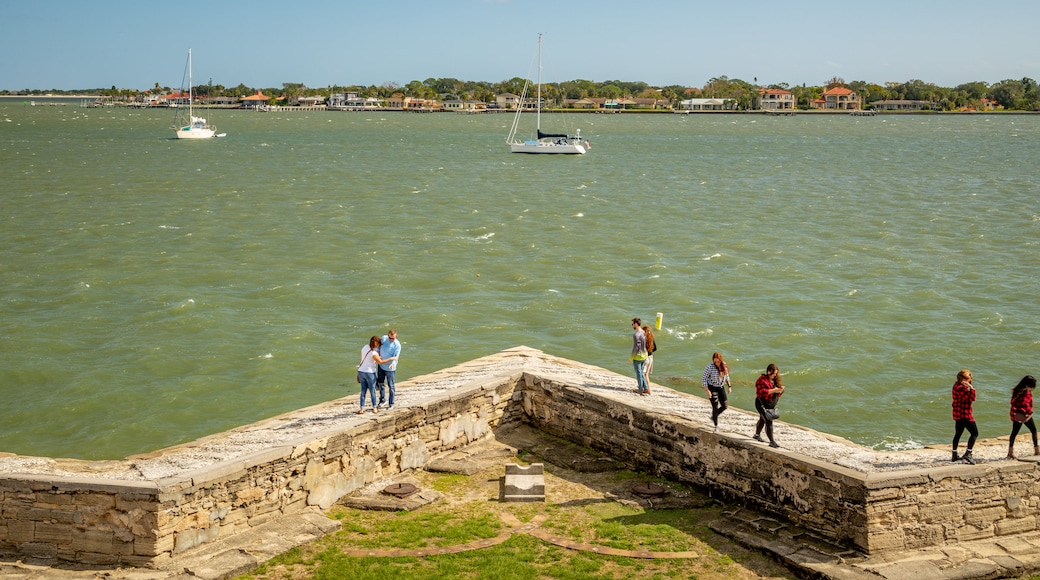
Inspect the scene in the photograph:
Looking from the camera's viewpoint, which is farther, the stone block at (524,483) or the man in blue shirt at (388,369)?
the man in blue shirt at (388,369)

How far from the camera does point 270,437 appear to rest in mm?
14492

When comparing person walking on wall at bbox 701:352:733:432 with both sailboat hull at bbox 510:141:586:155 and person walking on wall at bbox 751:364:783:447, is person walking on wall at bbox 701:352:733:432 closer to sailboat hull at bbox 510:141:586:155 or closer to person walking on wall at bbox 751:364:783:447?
person walking on wall at bbox 751:364:783:447

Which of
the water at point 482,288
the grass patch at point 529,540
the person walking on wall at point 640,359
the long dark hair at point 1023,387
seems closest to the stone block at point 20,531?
the grass patch at point 529,540

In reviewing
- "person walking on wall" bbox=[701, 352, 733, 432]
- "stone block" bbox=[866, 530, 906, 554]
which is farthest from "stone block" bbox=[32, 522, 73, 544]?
"stone block" bbox=[866, 530, 906, 554]

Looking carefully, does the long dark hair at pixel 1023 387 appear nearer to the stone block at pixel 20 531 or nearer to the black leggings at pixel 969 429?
the black leggings at pixel 969 429

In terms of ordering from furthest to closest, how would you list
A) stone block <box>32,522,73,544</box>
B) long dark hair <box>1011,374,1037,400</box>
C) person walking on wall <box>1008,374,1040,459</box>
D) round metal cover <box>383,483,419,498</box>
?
round metal cover <box>383,483,419,498</box>, person walking on wall <box>1008,374,1040,459</box>, long dark hair <box>1011,374,1037,400</box>, stone block <box>32,522,73,544</box>

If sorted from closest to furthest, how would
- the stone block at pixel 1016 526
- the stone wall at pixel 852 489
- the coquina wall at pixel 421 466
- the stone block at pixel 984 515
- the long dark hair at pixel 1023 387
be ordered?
the coquina wall at pixel 421 466 → the stone wall at pixel 852 489 → the stone block at pixel 984 515 → the stone block at pixel 1016 526 → the long dark hair at pixel 1023 387

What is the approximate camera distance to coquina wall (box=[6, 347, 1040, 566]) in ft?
39.9

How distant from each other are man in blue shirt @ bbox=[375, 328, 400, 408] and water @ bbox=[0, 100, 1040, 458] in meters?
7.36

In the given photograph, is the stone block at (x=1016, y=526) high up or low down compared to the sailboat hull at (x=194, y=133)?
down

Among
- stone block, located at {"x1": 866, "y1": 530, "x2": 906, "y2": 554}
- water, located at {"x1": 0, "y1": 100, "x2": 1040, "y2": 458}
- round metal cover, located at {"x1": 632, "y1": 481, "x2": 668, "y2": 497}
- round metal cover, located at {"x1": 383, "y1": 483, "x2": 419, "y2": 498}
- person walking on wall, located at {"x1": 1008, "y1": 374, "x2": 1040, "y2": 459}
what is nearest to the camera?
stone block, located at {"x1": 866, "y1": 530, "x2": 906, "y2": 554}

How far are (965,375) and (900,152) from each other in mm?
98980

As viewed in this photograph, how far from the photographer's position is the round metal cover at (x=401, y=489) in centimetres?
1452

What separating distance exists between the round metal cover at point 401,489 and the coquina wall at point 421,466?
38cm
